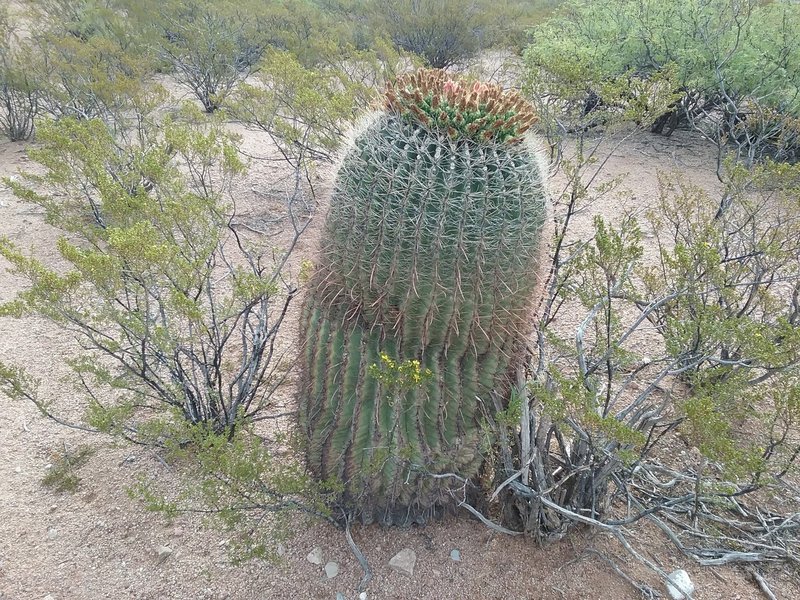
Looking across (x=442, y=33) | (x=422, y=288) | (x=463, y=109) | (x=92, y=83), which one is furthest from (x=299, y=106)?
(x=442, y=33)

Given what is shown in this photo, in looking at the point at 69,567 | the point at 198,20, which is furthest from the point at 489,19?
the point at 69,567

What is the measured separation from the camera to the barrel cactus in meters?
2.02

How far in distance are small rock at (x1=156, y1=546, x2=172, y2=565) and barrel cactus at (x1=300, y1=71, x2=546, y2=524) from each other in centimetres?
87

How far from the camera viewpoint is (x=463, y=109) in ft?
6.73

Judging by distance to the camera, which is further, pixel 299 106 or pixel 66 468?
pixel 299 106

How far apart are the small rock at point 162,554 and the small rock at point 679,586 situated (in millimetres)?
2220

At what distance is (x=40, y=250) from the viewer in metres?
5.23

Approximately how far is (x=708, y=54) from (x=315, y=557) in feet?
26.2

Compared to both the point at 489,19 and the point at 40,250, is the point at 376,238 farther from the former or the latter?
the point at 489,19

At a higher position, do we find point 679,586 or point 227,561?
point 679,586

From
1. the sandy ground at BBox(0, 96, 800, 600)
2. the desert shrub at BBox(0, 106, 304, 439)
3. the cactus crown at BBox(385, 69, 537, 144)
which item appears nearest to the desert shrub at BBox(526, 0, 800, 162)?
the desert shrub at BBox(0, 106, 304, 439)

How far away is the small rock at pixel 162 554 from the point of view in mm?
2619

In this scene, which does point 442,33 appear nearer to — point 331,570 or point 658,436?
point 658,436

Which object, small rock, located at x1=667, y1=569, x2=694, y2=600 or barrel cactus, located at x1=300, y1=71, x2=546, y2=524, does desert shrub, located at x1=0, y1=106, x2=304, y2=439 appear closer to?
barrel cactus, located at x1=300, y1=71, x2=546, y2=524
